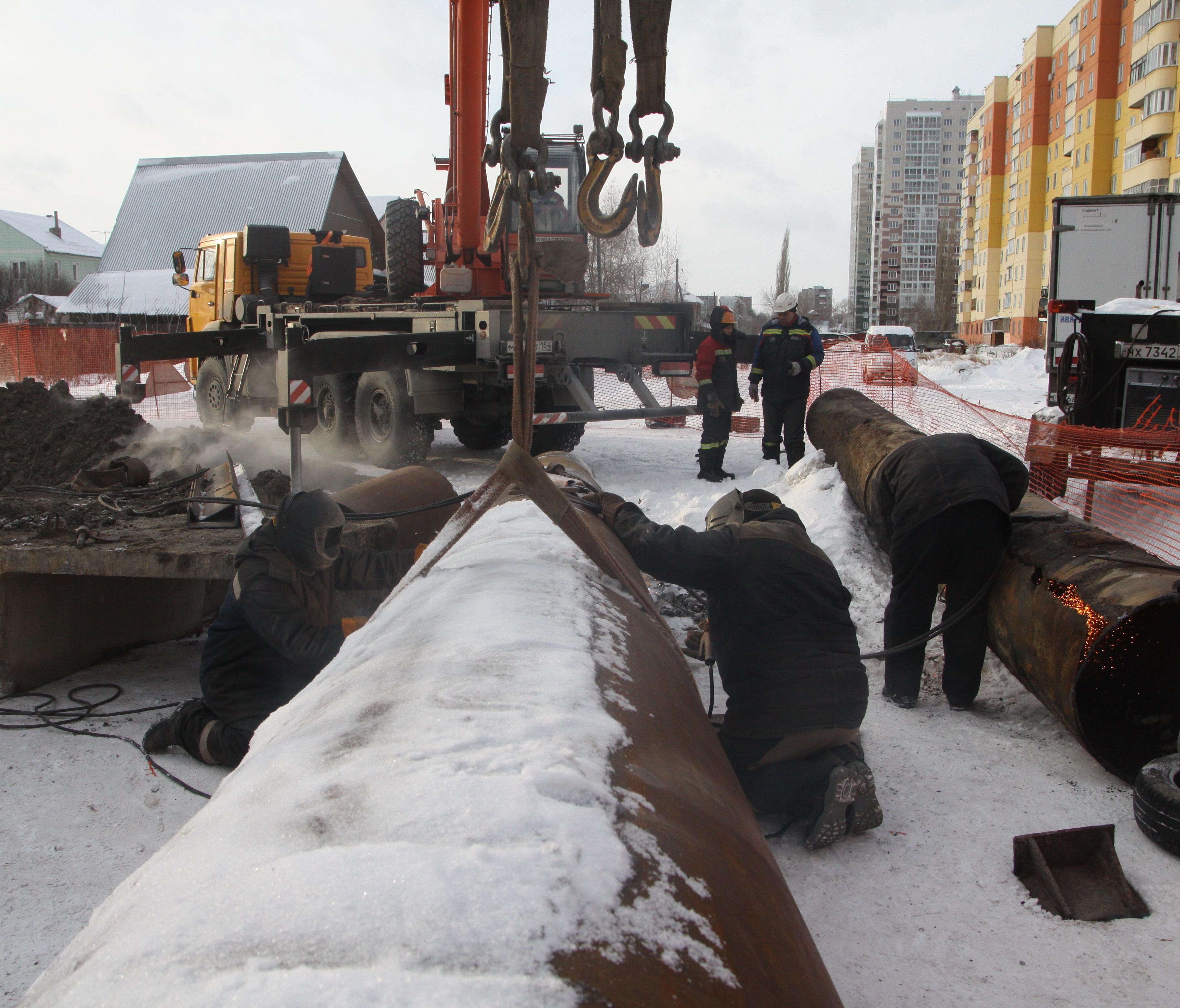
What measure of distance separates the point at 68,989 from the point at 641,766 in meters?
0.78

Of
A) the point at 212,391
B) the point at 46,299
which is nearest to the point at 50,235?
the point at 46,299

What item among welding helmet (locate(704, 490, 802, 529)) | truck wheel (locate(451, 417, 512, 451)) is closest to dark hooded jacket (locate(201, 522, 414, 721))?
welding helmet (locate(704, 490, 802, 529))

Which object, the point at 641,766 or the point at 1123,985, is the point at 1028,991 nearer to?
the point at 1123,985

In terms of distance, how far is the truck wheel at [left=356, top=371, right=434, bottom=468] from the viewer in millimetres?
8164

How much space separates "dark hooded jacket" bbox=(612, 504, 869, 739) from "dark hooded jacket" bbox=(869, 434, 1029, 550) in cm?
106

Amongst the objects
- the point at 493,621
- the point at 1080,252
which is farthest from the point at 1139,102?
the point at 493,621

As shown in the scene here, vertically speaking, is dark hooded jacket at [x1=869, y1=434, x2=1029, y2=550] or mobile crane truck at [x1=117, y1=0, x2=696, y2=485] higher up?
mobile crane truck at [x1=117, y1=0, x2=696, y2=485]

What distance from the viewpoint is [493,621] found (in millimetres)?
1831

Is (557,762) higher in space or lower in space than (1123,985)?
higher

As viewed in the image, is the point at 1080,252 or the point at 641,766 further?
the point at 1080,252

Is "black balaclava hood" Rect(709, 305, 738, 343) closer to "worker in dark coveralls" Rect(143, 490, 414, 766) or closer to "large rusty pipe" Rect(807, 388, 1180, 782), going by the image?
"large rusty pipe" Rect(807, 388, 1180, 782)

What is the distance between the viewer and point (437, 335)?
23.6ft

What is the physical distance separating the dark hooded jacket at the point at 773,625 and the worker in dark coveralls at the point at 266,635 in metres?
1.21

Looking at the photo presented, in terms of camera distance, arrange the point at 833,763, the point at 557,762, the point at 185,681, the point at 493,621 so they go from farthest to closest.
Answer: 1. the point at 185,681
2. the point at 833,763
3. the point at 493,621
4. the point at 557,762
